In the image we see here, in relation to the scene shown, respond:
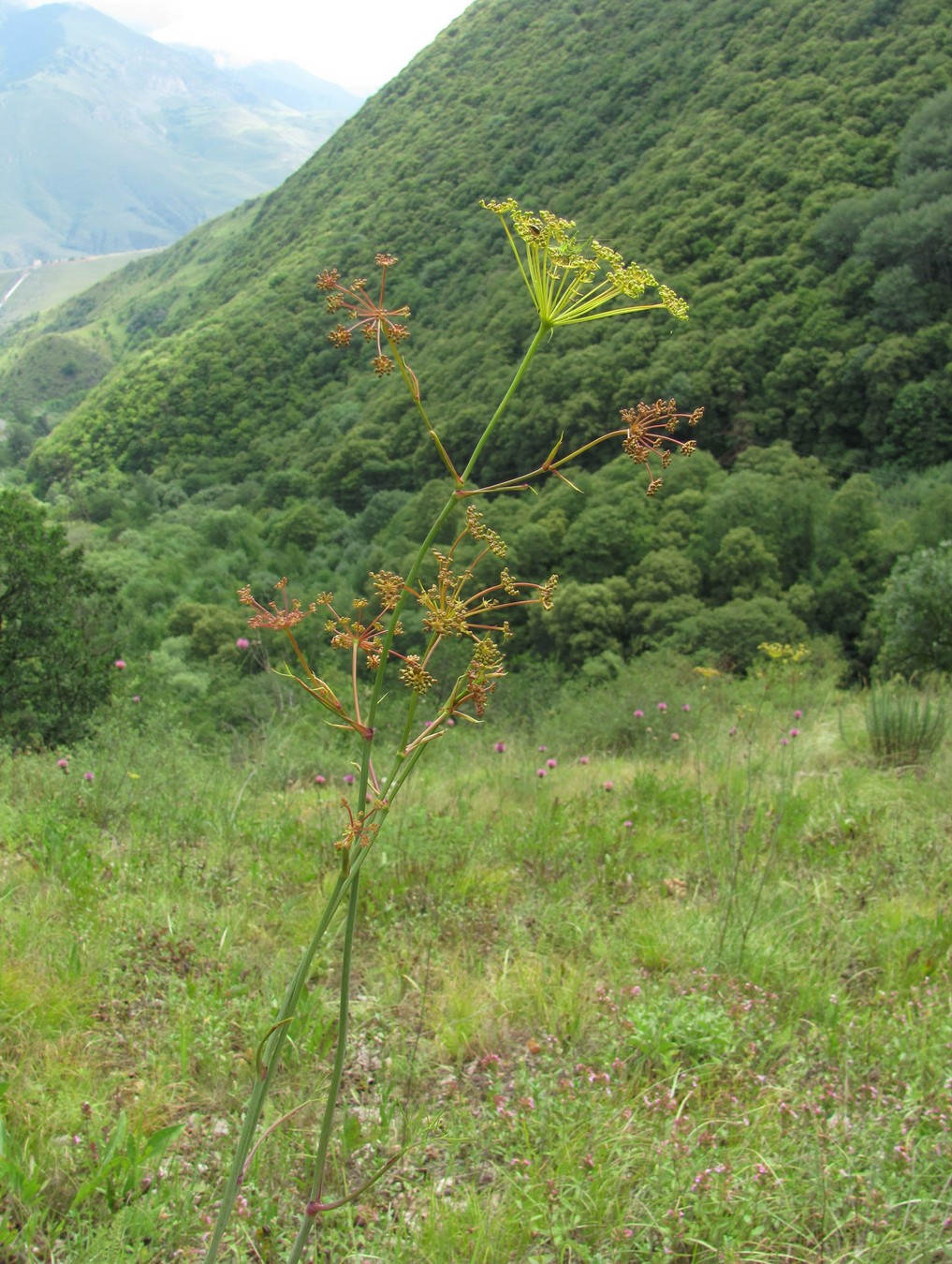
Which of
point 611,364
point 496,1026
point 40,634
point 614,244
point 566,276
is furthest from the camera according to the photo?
point 614,244

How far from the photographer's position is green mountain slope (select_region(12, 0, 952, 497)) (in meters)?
31.5

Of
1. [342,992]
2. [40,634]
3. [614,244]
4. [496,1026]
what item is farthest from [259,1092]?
[614,244]

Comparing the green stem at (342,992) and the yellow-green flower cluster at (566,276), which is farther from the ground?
the yellow-green flower cluster at (566,276)

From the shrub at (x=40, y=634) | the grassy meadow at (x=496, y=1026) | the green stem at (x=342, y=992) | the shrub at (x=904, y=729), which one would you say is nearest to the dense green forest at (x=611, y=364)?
the shrub at (x=40, y=634)

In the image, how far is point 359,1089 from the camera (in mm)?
1848

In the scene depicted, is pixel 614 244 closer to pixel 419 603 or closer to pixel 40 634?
pixel 40 634

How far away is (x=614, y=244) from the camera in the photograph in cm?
3978

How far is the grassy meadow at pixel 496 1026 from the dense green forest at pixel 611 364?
1034cm

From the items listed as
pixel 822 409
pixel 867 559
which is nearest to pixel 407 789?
pixel 867 559

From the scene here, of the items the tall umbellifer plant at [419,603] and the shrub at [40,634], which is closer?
the tall umbellifer plant at [419,603]

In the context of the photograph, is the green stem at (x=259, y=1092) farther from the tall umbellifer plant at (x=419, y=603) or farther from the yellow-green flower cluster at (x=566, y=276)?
the yellow-green flower cluster at (x=566, y=276)

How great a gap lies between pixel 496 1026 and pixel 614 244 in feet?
141

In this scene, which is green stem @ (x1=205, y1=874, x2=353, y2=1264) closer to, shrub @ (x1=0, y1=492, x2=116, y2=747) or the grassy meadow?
the grassy meadow

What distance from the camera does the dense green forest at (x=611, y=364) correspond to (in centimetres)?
2331
